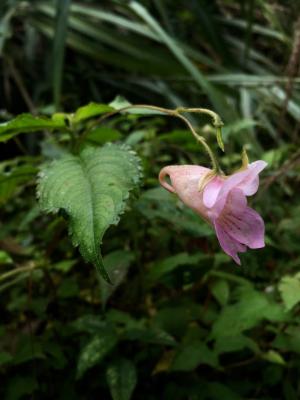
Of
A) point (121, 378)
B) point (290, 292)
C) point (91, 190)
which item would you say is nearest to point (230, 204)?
point (91, 190)

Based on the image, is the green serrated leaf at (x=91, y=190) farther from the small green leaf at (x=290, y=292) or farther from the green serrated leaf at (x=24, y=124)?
the small green leaf at (x=290, y=292)

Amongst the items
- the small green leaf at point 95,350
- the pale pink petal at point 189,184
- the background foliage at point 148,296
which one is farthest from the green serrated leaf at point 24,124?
the small green leaf at point 95,350

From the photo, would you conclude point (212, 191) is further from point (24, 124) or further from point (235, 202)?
point (24, 124)

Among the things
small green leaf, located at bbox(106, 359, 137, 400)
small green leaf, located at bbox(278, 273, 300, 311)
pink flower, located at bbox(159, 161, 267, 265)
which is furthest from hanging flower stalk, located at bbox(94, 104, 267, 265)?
small green leaf, located at bbox(106, 359, 137, 400)

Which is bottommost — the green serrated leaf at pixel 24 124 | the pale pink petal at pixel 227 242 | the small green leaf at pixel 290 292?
the small green leaf at pixel 290 292

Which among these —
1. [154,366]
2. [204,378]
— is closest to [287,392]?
[204,378]

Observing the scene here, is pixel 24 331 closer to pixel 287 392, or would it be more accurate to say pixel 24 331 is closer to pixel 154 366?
pixel 154 366

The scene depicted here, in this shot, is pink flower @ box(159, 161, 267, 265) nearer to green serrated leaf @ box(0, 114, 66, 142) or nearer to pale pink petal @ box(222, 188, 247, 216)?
pale pink petal @ box(222, 188, 247, 216)
